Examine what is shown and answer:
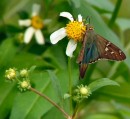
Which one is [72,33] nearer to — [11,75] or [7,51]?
[11,75]

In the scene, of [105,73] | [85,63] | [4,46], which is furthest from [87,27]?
[105,73]

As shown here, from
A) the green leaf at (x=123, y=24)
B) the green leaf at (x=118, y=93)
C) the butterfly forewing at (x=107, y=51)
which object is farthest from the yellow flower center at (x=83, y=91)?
the green leaf at (x=123, y=24)

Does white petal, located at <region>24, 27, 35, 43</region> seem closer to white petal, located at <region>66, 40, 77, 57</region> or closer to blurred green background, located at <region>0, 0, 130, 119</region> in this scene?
blurred green background, located at <region>0, 0, 130, 119</region>

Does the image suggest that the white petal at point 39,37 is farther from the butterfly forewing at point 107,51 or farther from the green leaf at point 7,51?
the butterfly forewing at point 107,51

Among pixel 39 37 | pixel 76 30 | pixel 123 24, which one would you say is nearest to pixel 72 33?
pixel 76 30

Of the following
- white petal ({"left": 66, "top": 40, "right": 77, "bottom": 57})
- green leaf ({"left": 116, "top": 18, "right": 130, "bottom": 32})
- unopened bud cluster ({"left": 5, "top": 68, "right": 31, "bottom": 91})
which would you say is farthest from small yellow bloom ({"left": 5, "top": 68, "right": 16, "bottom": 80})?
green leaf ({"left": 116, "top": 18, "right": 130, "bottom": 32})
